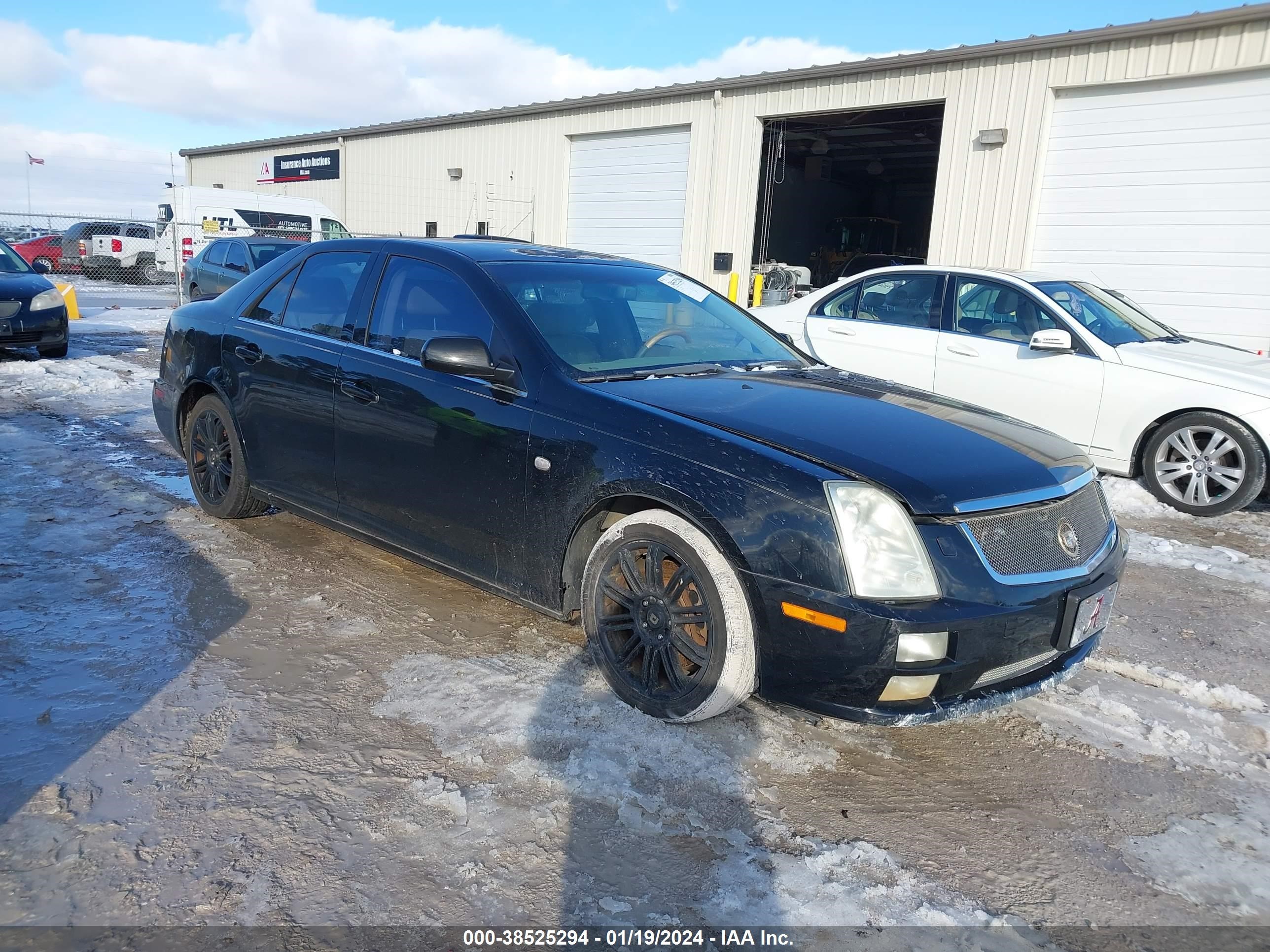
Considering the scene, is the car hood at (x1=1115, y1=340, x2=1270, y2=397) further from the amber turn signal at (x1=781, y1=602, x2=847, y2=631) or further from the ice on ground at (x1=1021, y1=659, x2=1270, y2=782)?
the amber turn signal at (x1=781, y1=602, x2=847, y2=631)

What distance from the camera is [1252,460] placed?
6379 mm

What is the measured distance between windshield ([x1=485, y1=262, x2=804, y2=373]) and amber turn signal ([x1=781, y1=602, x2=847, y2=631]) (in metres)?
1.29

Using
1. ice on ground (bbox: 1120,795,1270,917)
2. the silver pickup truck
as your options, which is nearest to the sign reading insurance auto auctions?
the silver pickup truck

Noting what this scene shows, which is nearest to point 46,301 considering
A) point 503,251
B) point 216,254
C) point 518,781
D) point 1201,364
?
point 216,254

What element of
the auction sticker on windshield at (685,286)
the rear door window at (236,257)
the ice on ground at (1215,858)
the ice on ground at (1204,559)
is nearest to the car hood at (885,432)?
the auction sticker on windshield at (685,286)

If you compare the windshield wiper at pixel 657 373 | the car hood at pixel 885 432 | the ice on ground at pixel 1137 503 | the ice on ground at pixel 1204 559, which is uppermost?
the windshield wiper at pixel 657 373

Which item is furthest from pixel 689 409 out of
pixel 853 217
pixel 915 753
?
pixel 853 217

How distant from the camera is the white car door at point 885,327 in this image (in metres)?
7.70

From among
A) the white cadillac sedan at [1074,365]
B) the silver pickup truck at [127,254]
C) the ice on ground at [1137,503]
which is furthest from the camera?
the silver pickup truck at [127,254]

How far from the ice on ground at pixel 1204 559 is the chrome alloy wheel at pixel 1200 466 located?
0.76 m

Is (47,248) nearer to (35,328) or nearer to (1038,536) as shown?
(35,328)

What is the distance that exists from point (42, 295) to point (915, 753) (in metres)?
11.8

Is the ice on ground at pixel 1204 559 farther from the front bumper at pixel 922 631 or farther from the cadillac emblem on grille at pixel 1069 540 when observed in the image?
the front bumper at pixel 922 631

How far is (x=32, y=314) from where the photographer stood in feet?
36.6
